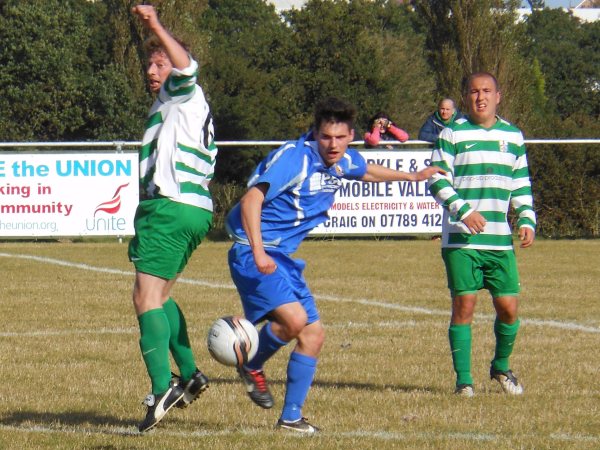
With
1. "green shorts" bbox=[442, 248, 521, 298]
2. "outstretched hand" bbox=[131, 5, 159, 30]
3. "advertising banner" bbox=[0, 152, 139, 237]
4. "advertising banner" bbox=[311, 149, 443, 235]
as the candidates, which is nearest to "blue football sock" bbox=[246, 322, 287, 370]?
"outstretched hand" bbox=[131, 5, 159, 30]

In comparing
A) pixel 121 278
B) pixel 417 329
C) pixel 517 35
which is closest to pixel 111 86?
pixel 517 35

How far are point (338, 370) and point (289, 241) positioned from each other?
2.22 metres

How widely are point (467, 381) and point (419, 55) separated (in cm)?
5592

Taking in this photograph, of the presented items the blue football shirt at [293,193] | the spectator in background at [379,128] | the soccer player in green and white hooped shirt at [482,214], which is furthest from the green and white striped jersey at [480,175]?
the spectator in background at [379,128]

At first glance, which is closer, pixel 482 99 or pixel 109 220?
pixel 482 99

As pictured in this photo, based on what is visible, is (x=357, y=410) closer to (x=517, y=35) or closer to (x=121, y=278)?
(x=121, y=278)

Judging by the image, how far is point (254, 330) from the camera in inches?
221

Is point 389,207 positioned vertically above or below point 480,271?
below

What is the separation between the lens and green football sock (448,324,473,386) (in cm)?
698

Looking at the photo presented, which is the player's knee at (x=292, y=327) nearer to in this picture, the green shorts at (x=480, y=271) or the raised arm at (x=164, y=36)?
the raised arm at (x=164, y=36)

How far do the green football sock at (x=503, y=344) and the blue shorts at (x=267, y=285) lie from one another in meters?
1.66

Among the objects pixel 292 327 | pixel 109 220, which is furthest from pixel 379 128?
pixel 292 327

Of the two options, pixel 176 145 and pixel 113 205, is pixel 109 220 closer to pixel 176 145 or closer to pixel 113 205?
pixel 113 205

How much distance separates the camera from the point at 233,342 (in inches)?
216
